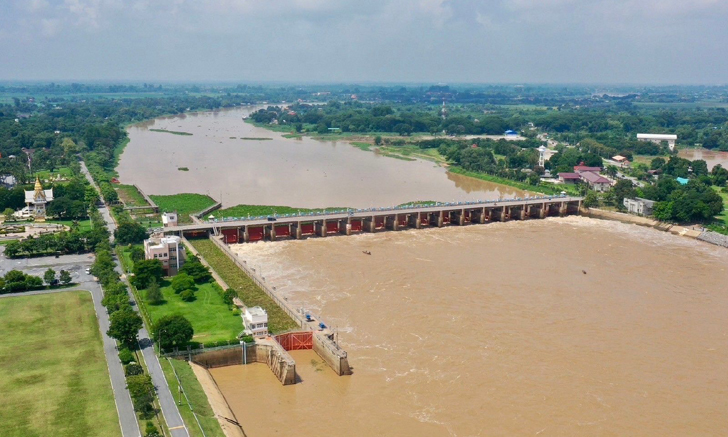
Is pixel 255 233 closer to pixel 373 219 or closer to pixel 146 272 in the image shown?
pixel 373 219

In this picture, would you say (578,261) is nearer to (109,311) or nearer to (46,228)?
(109,311)

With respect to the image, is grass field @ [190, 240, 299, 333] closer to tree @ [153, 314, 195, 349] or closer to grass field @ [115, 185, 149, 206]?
tree @ [153, 314, 195, 349]

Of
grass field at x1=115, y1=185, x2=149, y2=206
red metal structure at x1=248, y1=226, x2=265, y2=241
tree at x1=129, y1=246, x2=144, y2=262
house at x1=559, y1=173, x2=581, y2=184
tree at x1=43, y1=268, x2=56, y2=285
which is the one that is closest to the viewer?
tree at x1=43, y1=268, x2=56, y2=285

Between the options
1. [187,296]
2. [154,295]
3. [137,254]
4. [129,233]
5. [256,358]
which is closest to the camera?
[256,358]

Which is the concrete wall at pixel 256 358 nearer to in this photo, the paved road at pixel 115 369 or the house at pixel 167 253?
the paved road at pixel 115 369

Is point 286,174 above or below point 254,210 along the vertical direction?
above

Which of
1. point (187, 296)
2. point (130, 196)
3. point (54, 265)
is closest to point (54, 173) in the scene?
point (130, 196)

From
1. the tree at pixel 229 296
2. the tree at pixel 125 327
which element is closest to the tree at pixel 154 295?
the tree at pixel 229 296

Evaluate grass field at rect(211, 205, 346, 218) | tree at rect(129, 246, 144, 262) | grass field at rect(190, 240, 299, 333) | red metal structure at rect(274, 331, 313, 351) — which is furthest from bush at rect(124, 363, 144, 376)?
grass field at rect(211, 205, 346, 218)
